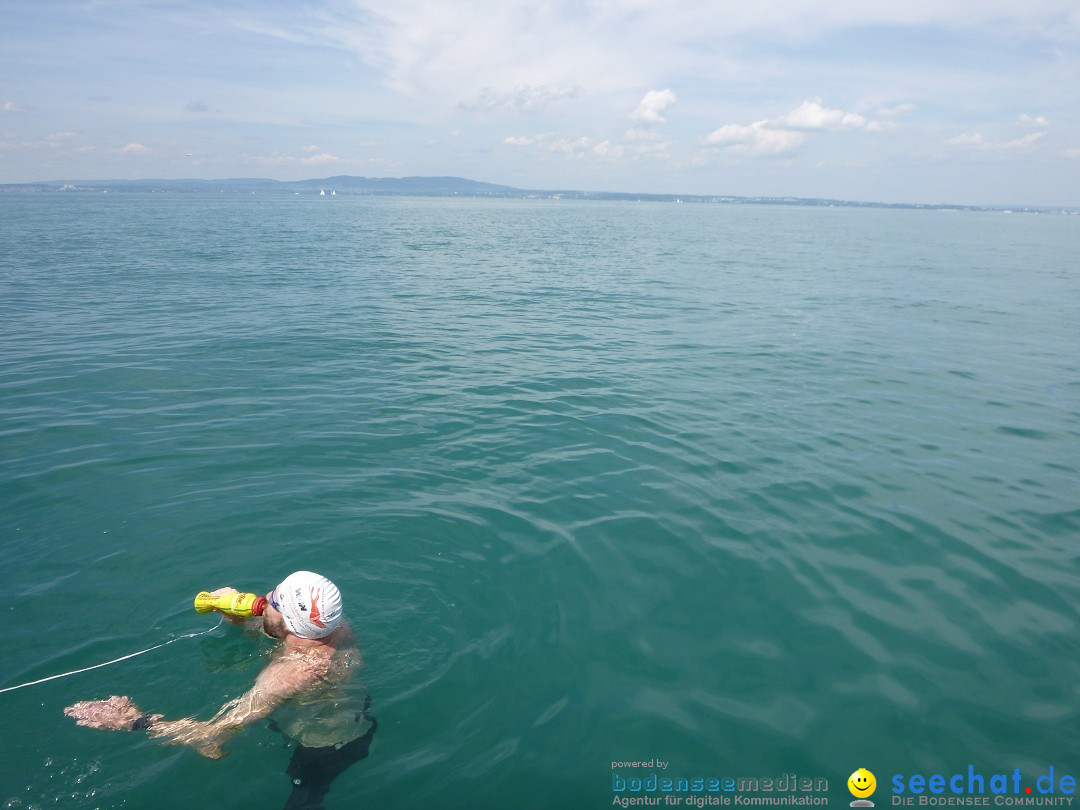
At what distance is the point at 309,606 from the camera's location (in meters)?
6.20

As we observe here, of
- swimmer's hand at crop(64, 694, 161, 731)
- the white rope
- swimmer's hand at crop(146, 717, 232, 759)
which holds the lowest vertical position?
swimmer's hand at crop(146, 717, 232, 759)

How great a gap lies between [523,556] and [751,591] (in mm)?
3060

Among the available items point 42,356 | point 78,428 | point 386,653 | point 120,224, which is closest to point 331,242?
point 120,224

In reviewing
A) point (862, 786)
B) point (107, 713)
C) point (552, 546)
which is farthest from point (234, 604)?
point (862, 786)

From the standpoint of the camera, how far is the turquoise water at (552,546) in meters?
5.92

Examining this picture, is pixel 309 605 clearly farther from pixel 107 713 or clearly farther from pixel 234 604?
pixel 107 713

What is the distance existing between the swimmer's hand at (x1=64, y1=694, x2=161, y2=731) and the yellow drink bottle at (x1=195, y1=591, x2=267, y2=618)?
1047 mm

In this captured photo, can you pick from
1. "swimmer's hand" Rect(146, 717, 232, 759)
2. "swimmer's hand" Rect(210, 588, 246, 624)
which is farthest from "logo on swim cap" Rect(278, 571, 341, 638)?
"swimmer's hand" Rect(146, 717, 232, 759)

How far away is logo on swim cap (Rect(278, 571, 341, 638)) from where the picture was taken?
244 inches

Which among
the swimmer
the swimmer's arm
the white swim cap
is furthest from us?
the white swim cap

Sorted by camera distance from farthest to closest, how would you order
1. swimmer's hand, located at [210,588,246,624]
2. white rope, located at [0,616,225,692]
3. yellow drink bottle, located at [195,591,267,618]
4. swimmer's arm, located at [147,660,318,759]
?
swimmer's hand, located at [210,588,246,624] < yellow drink bottle, located at [195,591,267,618] < white rope, located at [0,616,225,692] < swimmer's arm, located at [147,660,318,759]

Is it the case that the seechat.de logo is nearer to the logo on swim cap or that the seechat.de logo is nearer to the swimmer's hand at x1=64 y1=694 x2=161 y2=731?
the logo on swim cap

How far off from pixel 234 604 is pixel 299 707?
135 centimetres

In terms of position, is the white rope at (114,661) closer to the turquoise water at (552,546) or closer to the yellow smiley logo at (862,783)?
the turquoise water at (552,546)
